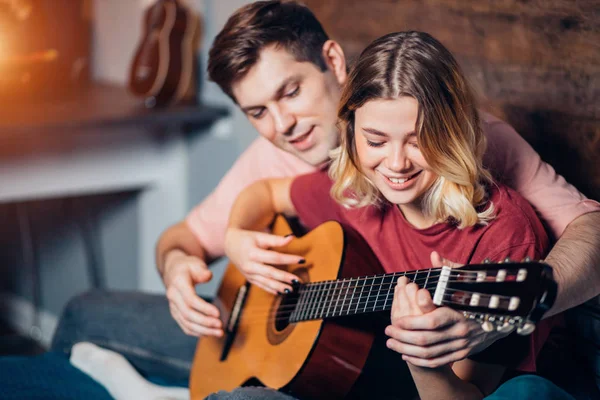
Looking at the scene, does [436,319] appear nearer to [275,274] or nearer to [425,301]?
[425,301]

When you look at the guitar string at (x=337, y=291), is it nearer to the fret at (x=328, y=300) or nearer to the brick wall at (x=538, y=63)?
the fret at (x=328, y=300)

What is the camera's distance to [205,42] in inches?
70.2

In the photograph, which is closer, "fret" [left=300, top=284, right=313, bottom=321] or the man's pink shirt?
the man's pink shirt

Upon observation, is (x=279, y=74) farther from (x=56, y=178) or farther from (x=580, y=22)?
(x=56, y=178)

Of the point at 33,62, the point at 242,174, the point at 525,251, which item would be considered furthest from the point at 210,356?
the point at 33,62

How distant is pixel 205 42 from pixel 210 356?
0.88m

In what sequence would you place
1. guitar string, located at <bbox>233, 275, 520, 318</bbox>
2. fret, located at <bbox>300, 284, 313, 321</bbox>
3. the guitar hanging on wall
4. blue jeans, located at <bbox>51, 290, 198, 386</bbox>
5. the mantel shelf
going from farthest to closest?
the guitar hanging on wall < the mantel shelf < blue jeans, located at <bbox>51, 290, 198, 386</bbox> < fret, located at <bbox>300, 284, 313, 321</bbox> < guitar string, located at <bbox>233, 275, 520, 318</bbox>

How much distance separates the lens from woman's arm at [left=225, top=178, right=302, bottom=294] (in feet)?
3.31

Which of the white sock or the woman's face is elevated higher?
the woman's face

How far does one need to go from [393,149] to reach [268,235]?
31 cm

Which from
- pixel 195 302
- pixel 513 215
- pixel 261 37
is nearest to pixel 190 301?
pixel 195 302

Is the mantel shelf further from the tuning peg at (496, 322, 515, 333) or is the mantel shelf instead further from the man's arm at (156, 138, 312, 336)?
the tuning peg at (496, 322, 515, 333)

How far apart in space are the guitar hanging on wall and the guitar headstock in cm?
121

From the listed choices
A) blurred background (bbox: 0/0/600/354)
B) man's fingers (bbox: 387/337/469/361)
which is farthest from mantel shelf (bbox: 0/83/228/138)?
man's fingers (bbox: 387/337/469/361)
